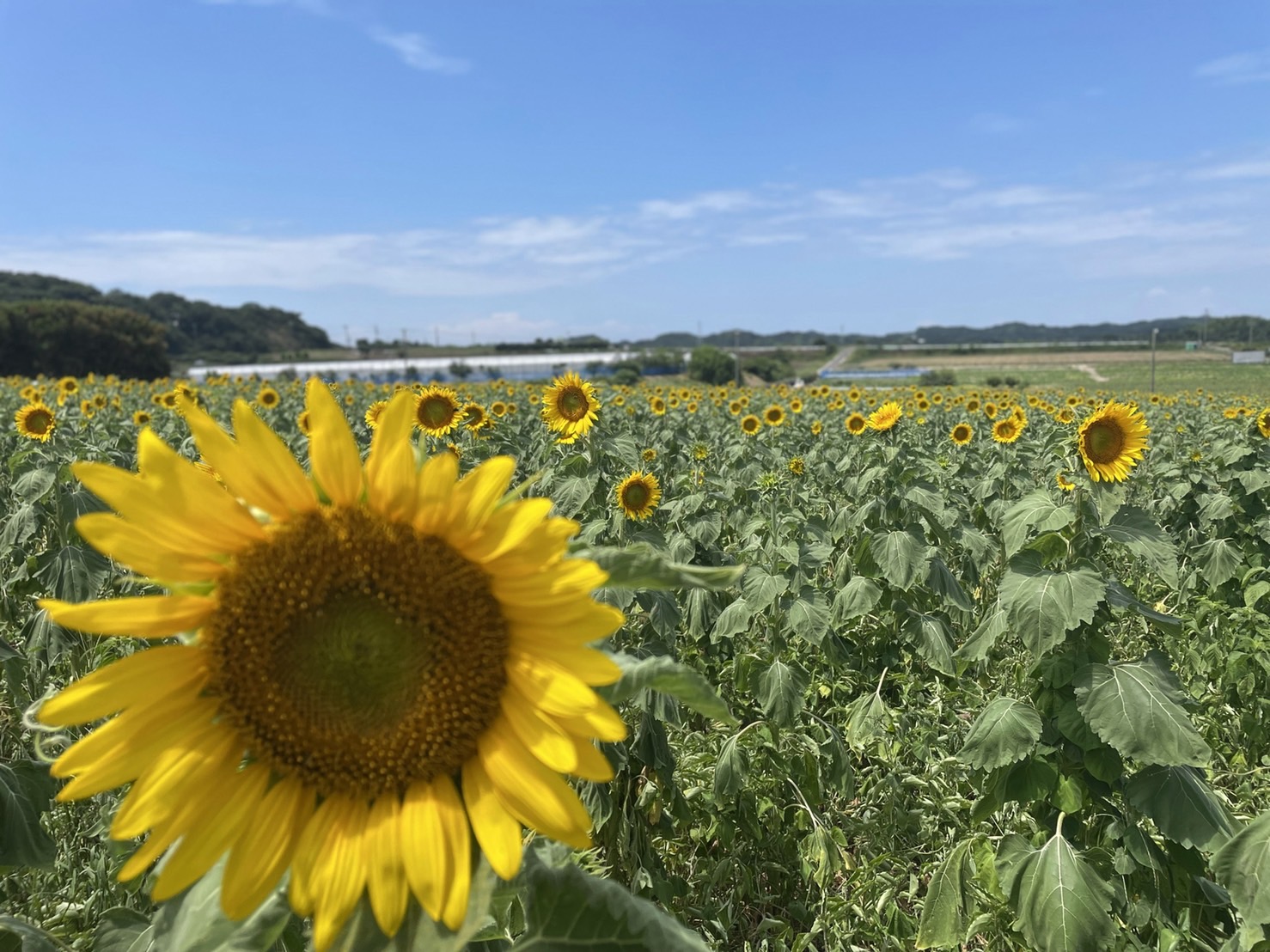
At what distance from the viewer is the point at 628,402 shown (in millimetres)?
15805

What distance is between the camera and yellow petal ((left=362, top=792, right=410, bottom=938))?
2.76 ft

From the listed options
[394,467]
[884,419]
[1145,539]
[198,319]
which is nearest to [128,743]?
[394,467]

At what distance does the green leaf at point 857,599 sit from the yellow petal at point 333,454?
4320 mm

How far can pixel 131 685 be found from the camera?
88cm

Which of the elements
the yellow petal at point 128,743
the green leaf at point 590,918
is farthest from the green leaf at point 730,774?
the yellow petal at point 128,743

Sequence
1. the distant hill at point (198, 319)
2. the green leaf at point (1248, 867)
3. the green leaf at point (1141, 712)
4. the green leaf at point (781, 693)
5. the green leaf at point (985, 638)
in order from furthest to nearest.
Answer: the distant hill at point (198, 319) < the green leaf at point (781, 693) < the green leaf at point (985, 638) < the green leaf at point (1141, 712) < the green leaf at point (1248, 867)

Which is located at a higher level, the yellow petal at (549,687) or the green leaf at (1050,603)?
the yellow petal at (549,687)

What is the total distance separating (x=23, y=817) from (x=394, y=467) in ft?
4.63

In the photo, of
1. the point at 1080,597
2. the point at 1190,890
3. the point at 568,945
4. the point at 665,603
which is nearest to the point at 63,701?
the point at 568,945

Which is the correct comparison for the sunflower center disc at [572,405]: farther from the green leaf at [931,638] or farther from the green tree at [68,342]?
the green tree at [68,342]

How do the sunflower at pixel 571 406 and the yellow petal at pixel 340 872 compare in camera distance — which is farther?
the sunflower at pixel 571 406

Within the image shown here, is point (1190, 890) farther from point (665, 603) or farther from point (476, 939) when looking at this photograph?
point (476, 939)

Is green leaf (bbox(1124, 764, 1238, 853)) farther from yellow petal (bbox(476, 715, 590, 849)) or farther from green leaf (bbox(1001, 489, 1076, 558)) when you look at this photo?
yellow petal (bbox(476, 715, 590, 849))

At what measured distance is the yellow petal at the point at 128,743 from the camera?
83cm
